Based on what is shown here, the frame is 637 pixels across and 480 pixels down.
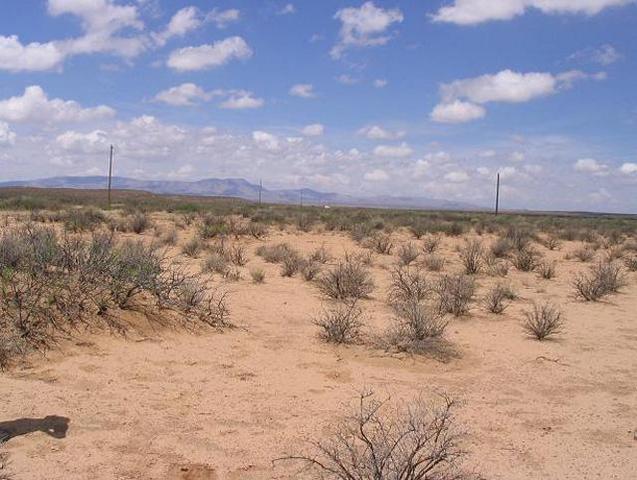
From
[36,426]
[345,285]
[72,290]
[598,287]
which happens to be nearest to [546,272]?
[598,287]

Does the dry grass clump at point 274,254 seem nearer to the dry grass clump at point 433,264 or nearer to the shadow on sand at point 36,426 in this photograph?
the dry grass clump at point 433,264

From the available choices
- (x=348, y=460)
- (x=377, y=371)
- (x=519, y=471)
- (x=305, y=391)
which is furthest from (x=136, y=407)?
(x=519, y=471)

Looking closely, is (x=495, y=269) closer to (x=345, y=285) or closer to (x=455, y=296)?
(x=455, y=296)

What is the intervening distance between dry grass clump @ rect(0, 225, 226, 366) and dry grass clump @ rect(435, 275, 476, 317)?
3.81 metres

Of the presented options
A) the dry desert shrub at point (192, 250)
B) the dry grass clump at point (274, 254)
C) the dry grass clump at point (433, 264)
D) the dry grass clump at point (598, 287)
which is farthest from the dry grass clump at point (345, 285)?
the dry desert shrub at point (192, 250)

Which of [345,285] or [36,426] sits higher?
[345,285]

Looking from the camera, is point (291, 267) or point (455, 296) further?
point (291, 267)

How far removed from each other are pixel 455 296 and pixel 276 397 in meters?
5.21

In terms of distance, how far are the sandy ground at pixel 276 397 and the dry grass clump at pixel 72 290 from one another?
39 centimetres

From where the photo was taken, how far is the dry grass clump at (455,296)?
10398 mm

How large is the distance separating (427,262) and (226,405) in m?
11.7

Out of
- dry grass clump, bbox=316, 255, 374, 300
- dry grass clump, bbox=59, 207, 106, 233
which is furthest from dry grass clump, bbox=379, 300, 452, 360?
dry grass clump, bbox=59, 207, 106, 233

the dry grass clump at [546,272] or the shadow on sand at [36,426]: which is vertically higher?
the dry grass clump at [546,272]

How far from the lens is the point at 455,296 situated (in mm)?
10531
